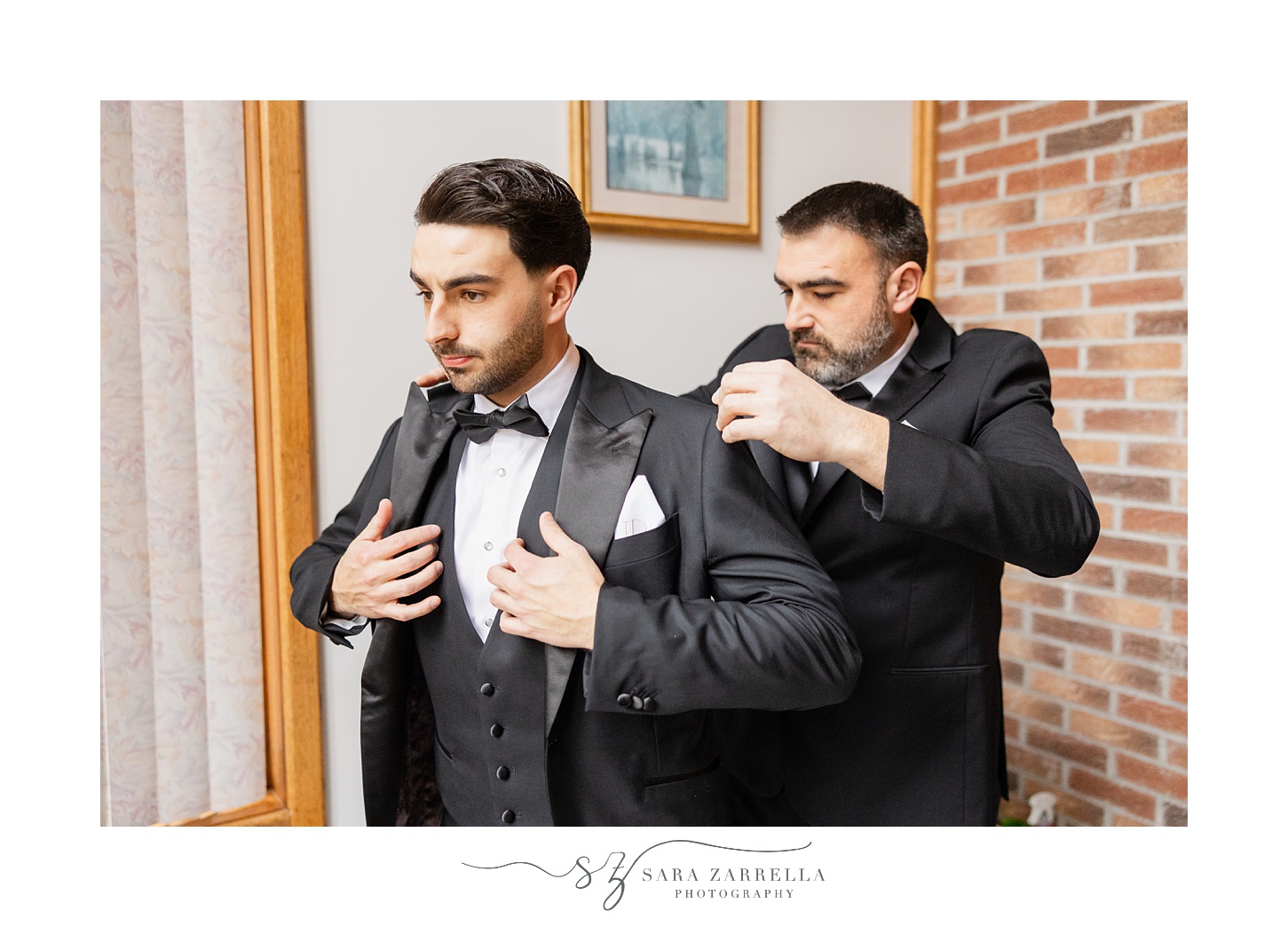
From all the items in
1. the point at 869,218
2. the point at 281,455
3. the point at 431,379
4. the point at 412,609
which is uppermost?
the point at 869,218

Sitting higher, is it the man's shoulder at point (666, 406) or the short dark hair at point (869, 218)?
the short dark hair at point (869, 218)

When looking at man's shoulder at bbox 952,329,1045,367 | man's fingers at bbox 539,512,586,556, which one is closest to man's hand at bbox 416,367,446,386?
man's fingers at bbox 539,512,586,556

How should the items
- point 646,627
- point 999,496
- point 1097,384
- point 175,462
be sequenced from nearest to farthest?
point 646,627, point 999,496, point 175,462, point 1097,384

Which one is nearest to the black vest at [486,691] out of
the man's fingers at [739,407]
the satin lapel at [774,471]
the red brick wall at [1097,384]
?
the man's fingers at [739,407]

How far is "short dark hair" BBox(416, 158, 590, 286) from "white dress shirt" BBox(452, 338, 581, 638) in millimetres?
161

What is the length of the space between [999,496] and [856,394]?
0.33 m

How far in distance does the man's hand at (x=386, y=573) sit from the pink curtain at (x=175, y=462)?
0.28 metres

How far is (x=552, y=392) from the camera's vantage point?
1141mm

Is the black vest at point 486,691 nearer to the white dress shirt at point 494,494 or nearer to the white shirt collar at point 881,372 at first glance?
the white dress shirt at point 494,494

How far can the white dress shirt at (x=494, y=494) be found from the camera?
1116 mm

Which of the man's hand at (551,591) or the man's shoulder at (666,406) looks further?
the man's shoulder at (666,406)

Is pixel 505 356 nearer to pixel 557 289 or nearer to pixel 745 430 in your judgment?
pixel 557 289

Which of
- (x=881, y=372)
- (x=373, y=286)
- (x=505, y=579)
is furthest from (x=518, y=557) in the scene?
(x=881, y=372)
